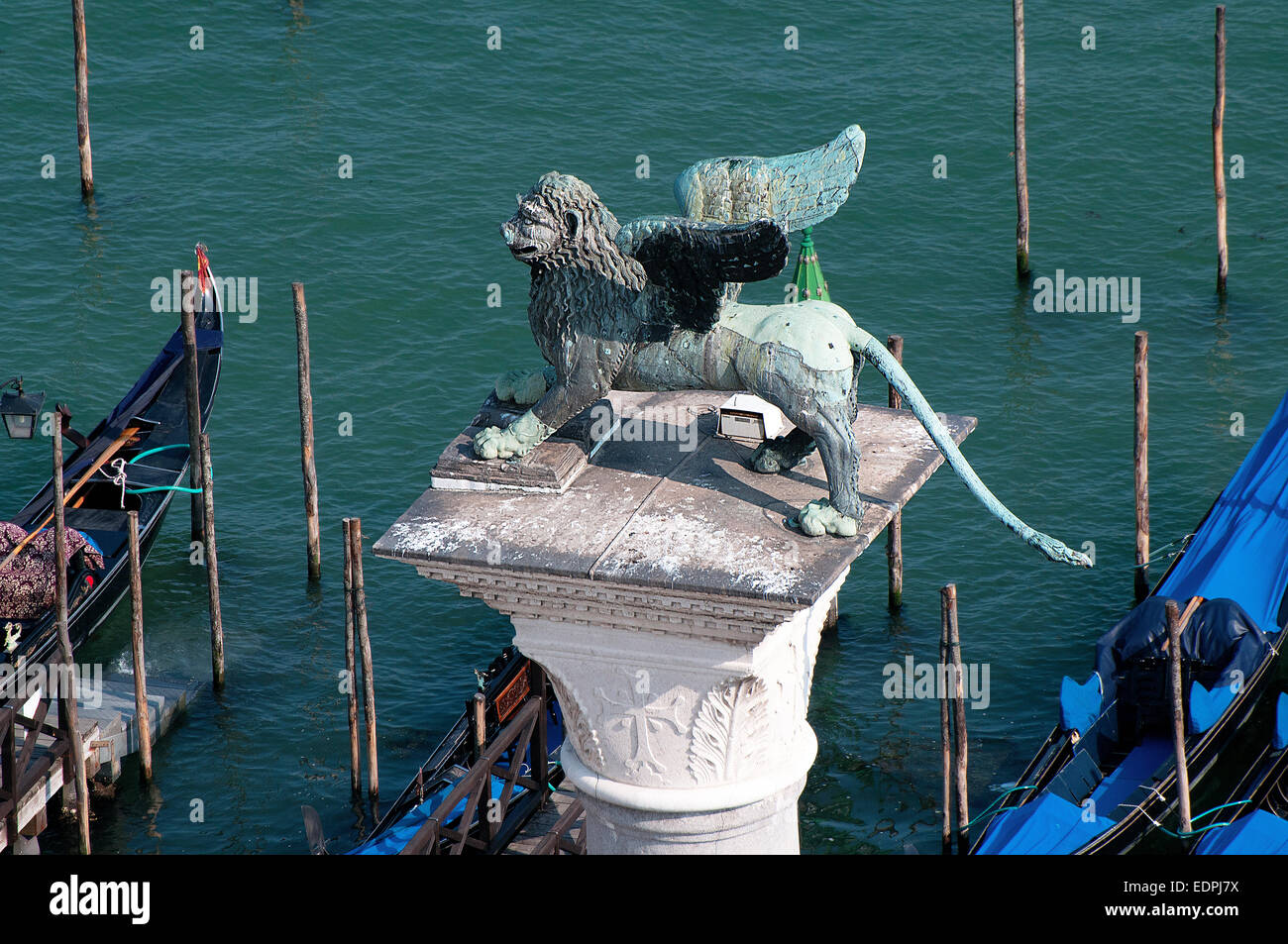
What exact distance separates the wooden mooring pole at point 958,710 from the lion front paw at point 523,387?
26.8ft

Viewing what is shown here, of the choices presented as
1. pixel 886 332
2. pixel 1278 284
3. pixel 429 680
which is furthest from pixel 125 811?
pixel 1278 284

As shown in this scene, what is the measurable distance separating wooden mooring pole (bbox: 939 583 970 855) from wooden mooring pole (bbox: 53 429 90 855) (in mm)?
Result: 9781

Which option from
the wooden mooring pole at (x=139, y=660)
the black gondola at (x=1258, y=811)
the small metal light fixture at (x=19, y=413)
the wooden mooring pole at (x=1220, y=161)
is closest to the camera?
the black gondola at (x=1258, y=811)

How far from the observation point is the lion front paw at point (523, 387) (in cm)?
1230

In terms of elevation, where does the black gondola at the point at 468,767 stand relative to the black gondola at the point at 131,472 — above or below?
below

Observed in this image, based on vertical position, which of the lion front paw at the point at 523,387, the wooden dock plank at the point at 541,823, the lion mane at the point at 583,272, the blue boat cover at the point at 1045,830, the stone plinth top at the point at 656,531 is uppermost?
Answer: the lion mane at the point at 583,272

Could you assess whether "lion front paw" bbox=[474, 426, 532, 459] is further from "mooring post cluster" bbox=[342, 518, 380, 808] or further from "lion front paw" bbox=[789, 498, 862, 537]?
"mooring post cluster" bbox=[342, 518, 380, 808]

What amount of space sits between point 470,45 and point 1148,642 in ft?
92.0

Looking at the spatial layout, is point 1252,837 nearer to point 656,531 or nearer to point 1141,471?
point 1141,471

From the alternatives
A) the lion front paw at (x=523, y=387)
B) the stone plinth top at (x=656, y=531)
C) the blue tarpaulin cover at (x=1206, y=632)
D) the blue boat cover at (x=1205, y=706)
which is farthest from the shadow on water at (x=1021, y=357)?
the lion front paw at (x=523, y=387)

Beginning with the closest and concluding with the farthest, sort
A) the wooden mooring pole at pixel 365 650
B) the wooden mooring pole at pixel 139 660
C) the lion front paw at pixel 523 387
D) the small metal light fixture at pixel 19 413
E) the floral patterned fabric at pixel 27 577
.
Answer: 1. the lion front paw at pixel 523 387
2. the wooden mooring pole at pixel 365 650
3. the wooden mooring pole at pixel 139 660
4. the small metal light fixture at pixel 19 413
5. the floral patterned fabric at pixel 27 577

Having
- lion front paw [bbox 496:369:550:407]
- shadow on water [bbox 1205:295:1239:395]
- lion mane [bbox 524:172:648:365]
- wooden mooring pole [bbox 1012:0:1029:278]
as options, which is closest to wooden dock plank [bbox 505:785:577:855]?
lion front paw [bbox 496:369:550:407]

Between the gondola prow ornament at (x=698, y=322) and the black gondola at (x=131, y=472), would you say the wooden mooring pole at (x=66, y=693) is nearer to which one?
the black gondola at (x=131, y=472)

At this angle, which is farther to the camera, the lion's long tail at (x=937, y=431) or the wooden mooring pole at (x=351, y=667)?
the wooden mooring pole at (x=351, y=667)
